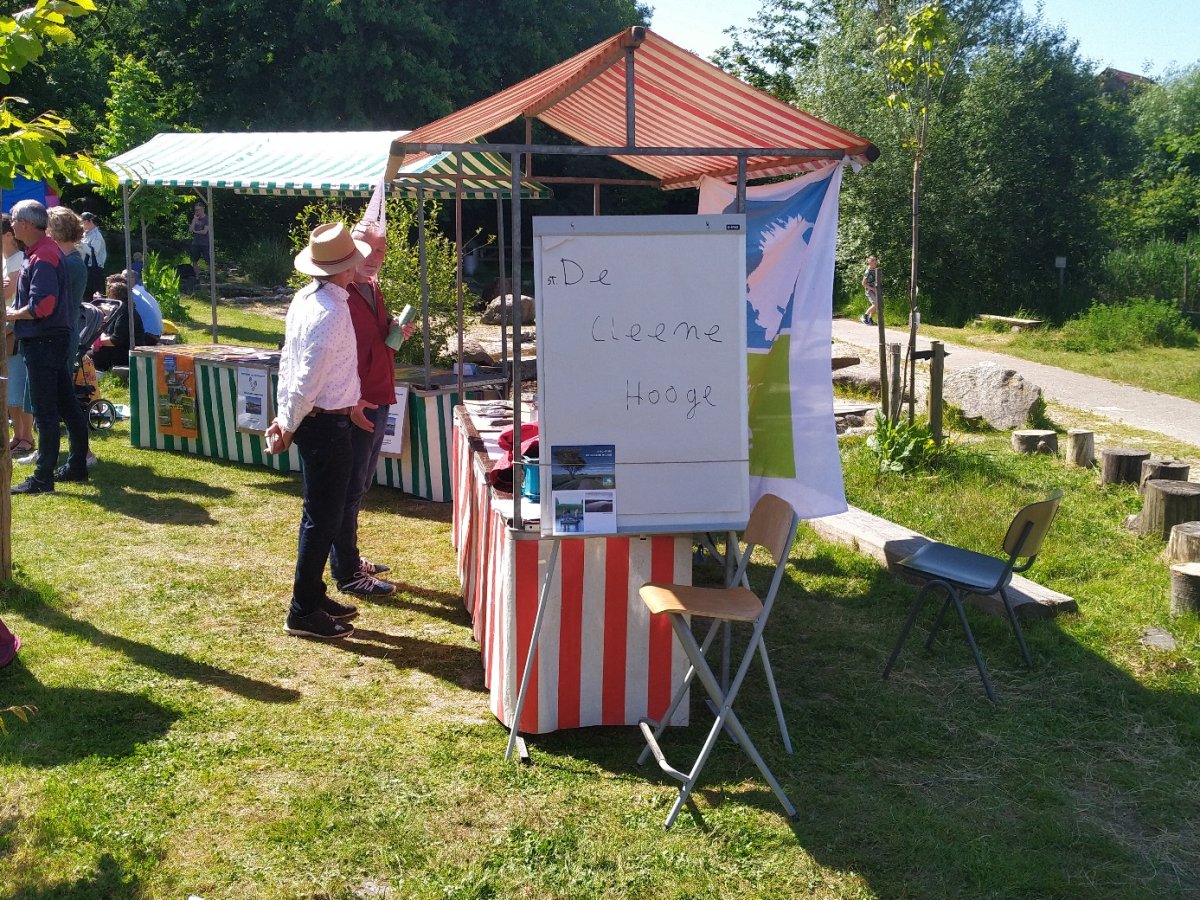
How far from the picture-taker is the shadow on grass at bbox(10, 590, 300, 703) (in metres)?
4.52

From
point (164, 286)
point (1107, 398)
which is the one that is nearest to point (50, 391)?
point (164, 286)

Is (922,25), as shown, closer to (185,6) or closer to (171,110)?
(171,110)

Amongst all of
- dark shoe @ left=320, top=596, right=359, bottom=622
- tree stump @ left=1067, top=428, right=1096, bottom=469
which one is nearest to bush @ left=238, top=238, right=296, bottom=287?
tree stump @ left=1067, top=428, right=1096, bottom=469

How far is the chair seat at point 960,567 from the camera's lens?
15.2ft

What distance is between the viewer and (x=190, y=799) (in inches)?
142

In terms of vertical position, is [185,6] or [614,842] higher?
[185,6]

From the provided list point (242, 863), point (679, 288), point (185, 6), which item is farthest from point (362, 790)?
point (185, 6)

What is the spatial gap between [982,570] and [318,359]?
298 cm

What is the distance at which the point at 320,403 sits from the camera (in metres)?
4.76

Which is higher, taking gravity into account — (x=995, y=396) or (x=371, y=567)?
(x=995, y=396)

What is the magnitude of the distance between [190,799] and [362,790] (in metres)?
0.55

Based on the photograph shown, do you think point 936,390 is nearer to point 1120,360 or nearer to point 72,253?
point 72,253

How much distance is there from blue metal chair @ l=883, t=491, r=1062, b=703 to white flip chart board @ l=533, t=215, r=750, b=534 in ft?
Answer: 4.16

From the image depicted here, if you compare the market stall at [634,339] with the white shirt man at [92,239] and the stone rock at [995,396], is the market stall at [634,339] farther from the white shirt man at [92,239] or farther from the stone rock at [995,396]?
the white shirt man at [92,239]
